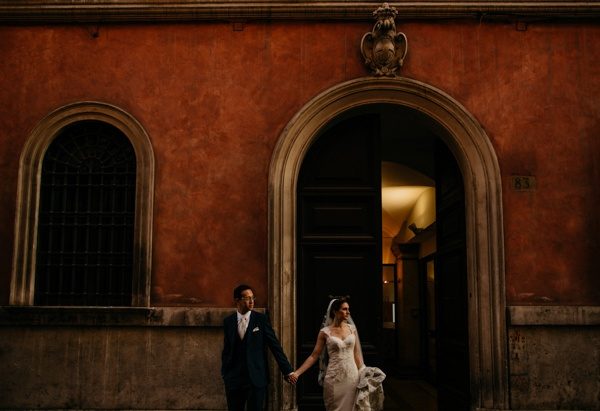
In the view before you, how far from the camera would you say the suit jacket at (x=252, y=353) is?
20.8 ft

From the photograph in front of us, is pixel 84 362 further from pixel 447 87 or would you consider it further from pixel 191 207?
pixel 447 87

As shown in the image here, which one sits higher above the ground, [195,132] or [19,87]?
[19,87]

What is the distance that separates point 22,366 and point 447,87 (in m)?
6.08

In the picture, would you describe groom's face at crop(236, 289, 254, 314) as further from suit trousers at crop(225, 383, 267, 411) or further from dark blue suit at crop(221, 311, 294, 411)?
suit trousers at crop(225, 383, 267, 411)

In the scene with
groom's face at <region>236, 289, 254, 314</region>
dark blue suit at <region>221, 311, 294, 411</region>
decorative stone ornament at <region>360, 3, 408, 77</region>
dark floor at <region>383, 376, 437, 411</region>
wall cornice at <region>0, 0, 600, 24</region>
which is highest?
wall cornice at <region>0, 0, 600, 24</region>

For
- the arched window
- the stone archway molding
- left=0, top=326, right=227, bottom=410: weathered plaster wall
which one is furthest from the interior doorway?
the arched window

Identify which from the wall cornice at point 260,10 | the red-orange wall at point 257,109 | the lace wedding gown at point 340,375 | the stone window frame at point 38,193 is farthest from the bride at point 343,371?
the wall cornice at point 260,10

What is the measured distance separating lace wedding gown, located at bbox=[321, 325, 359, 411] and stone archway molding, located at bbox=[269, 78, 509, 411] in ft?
4.14

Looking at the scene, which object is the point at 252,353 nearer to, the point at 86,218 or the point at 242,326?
the point at 242,326

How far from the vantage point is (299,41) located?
27.4 feet

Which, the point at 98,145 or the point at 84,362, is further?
the point at 98,145

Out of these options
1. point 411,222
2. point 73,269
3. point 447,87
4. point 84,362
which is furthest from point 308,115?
point 411,222

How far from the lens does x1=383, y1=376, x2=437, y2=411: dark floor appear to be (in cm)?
1053

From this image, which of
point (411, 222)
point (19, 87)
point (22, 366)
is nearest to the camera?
point (22, 366)
